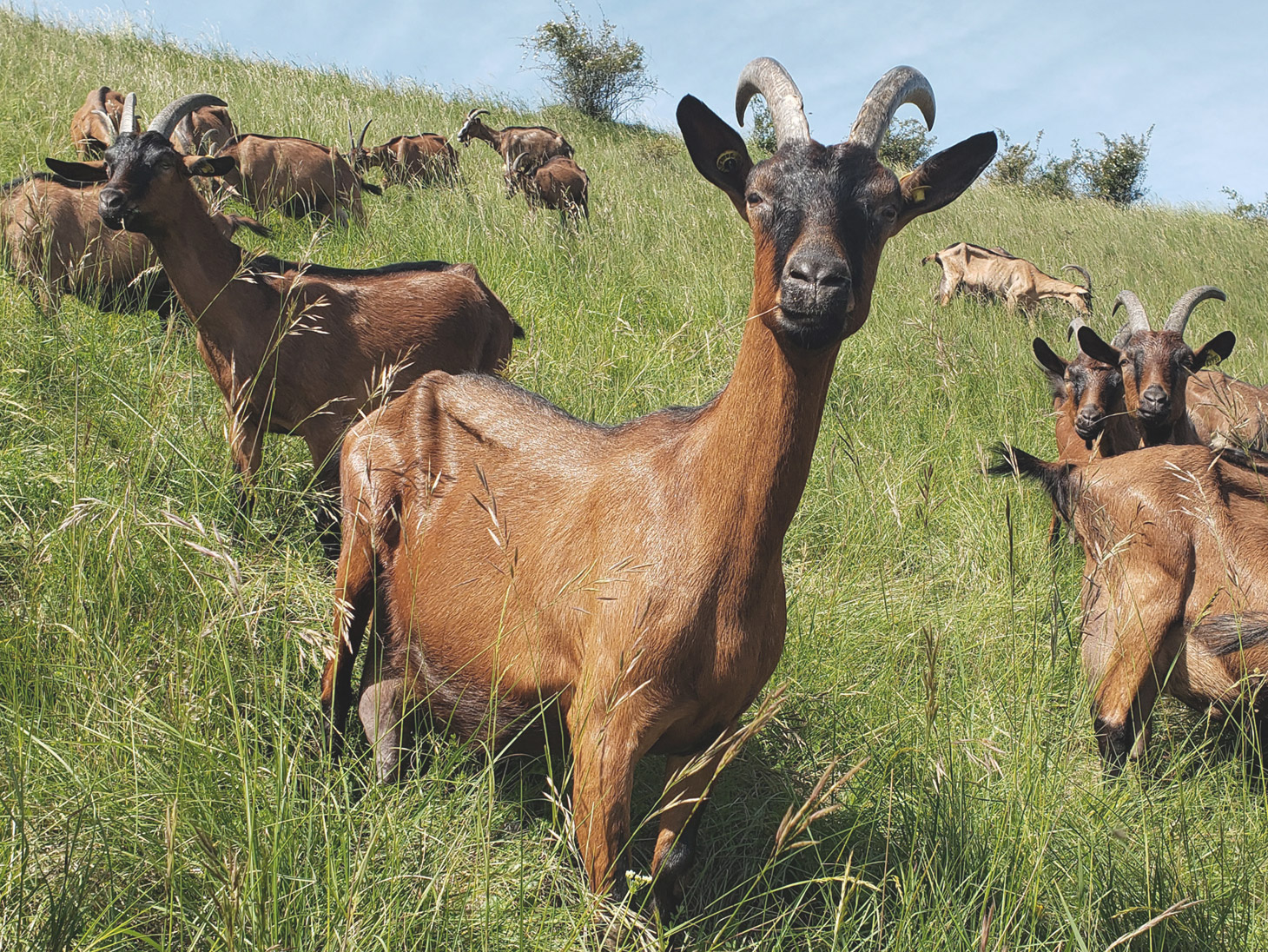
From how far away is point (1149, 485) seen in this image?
4312 millimetres

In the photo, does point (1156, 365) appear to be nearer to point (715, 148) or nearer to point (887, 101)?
point (887, 101)

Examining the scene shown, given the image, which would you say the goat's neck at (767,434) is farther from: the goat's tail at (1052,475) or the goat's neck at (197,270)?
the goat's neck at (197,270)

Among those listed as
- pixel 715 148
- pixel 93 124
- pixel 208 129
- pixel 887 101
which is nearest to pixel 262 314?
pixel 715 148

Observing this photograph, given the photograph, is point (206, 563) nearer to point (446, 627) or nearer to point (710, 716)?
point (446, 627)

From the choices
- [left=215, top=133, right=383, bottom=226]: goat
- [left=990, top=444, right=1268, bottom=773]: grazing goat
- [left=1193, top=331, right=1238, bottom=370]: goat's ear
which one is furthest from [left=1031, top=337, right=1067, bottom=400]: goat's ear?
[left=215, top=133, right=383, bottom=226]: goat

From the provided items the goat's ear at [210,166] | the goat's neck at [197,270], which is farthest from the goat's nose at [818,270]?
the goat's ear at [210,166]

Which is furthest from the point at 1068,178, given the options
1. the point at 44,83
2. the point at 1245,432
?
the point at 44,83

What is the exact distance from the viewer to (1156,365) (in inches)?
238

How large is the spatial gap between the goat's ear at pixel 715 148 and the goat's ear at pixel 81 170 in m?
3.49

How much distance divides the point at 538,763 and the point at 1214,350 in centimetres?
582

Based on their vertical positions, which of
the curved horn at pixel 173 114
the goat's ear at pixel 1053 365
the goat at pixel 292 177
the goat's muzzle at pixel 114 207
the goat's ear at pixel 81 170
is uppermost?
the goat at pixel 292 177

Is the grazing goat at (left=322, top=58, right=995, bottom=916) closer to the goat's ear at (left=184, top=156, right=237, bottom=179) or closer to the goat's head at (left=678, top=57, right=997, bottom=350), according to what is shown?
the goat's head at (left=678, top=57, right=997, bottom=350)

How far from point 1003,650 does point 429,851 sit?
2641 mm

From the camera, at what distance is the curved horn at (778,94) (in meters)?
2.46
